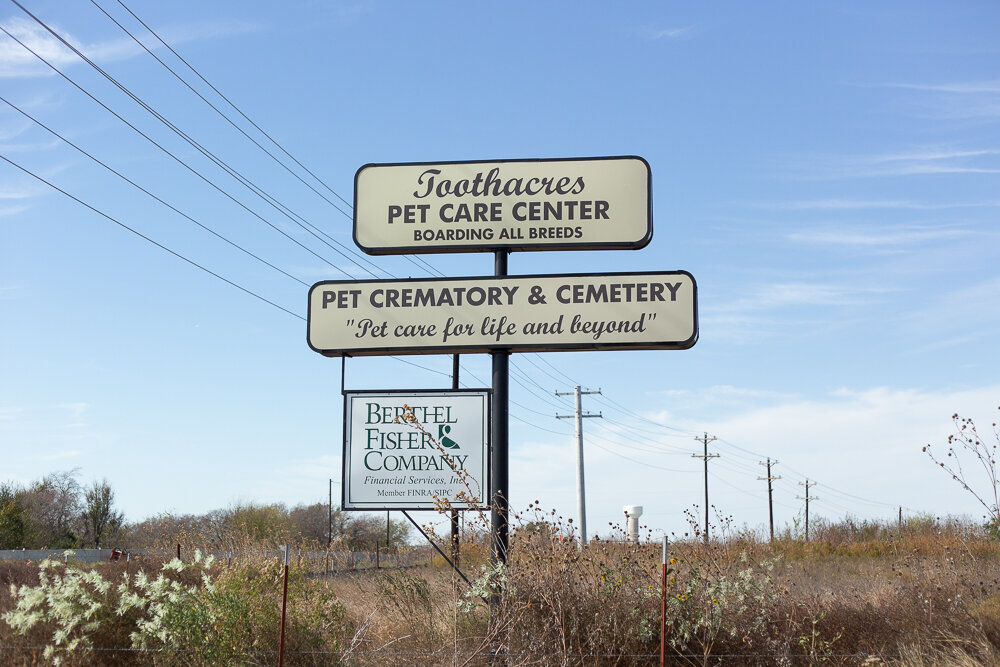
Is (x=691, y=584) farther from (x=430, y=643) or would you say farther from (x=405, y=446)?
(x=405, y=446)

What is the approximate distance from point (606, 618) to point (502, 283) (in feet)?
14.7

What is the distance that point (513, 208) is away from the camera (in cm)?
1173

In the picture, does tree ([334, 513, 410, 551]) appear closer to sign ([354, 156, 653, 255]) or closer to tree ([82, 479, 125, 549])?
tree ([82, 479, 125, 549])

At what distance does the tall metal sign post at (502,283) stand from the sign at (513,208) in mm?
14

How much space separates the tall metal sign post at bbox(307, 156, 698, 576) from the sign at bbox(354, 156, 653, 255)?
1cm

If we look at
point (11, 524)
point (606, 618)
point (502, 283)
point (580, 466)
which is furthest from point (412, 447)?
point (11, 524)

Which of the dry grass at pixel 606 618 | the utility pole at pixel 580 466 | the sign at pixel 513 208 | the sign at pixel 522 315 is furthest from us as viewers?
the utility pole at pixel 580 466

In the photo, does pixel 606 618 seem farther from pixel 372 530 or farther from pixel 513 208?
pixel 372 530

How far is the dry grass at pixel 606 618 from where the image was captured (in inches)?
349

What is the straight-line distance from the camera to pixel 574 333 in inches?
442

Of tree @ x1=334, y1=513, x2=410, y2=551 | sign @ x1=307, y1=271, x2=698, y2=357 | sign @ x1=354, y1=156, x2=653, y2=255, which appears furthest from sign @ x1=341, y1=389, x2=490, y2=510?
tree @ x1=334, y1=513, x2=410, y2=551

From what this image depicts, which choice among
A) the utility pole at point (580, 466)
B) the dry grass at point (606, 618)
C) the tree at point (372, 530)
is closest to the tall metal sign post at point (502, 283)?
the dry grass at point (606, 618)

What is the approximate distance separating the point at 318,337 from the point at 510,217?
3.03 m

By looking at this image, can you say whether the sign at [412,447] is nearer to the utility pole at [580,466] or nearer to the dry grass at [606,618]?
the dry grass at [606,618]
